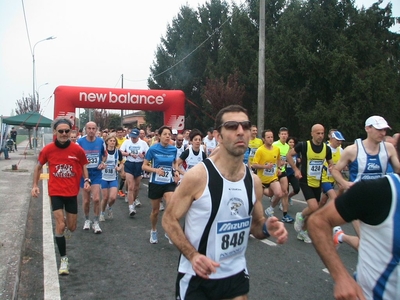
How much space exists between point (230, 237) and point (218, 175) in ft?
1.35

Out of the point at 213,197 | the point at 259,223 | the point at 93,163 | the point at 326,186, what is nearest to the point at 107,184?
the point at 93,163

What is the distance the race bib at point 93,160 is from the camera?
25.4 feet

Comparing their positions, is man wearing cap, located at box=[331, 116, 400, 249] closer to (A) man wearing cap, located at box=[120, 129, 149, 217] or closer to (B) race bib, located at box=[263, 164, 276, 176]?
(B) race bib, located at box=[263, 164, 276, 176]

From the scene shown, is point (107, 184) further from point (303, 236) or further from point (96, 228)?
point (303, 236)

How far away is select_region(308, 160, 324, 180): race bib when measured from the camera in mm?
7031

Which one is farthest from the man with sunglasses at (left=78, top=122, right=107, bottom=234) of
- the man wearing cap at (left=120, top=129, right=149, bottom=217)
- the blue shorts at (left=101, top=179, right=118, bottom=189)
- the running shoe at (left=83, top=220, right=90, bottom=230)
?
the man wearing cap at (left=120, top=129, right=149, bottom=217)

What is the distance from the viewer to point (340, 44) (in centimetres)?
2094

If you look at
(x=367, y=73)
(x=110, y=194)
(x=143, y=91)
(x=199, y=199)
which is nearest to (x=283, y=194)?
(x=110, y=194)

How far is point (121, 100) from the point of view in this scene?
684 inches

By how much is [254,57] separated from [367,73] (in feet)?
31.4

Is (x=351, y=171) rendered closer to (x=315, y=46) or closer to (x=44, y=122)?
(x=315, y=46)

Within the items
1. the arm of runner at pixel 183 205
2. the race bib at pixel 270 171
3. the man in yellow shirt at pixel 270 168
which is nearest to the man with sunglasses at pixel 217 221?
the arm of runner at pixel 183 205

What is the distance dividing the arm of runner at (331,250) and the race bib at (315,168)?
5057mm

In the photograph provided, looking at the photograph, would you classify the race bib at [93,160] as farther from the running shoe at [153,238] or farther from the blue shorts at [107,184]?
the running shoe at [153,238]
